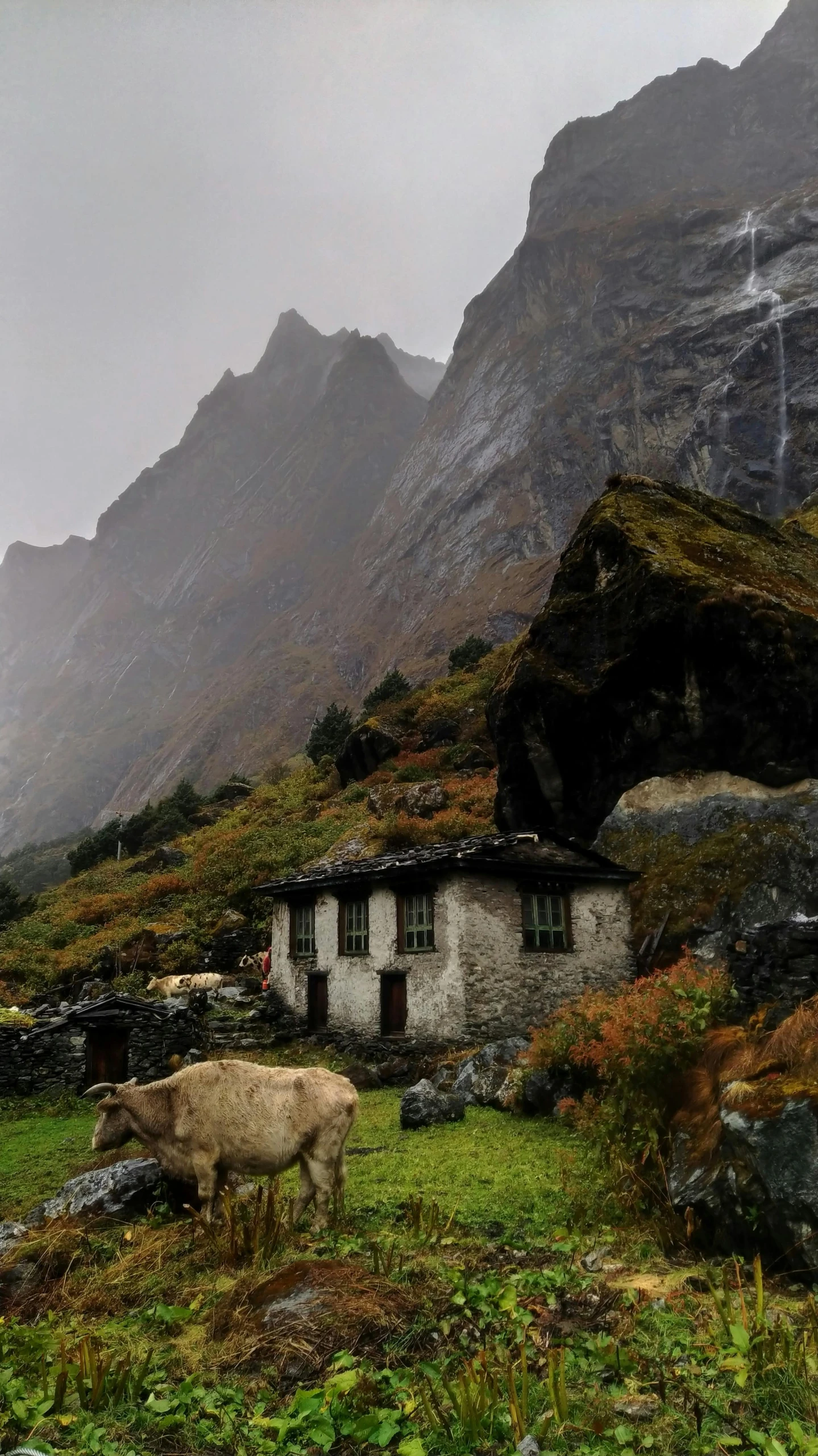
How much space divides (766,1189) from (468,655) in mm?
59501

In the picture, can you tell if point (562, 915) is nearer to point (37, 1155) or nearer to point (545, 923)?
point (545, 923)

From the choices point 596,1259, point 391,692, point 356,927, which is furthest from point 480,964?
point 391,692

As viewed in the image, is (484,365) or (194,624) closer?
(484,365)

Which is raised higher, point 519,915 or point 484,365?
point 484,365

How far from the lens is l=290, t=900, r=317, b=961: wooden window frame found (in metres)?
25.3

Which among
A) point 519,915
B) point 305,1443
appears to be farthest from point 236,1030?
point 305,1443

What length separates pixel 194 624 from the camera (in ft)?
638

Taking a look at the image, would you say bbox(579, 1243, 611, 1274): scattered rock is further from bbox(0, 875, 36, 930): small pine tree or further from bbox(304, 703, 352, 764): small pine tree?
bbox(304, 703, 352, 764): small pine tree

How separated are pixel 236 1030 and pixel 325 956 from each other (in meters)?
3.34

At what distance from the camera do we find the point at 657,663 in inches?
1006

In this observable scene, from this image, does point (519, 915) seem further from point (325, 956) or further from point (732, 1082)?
point (732, 1082)

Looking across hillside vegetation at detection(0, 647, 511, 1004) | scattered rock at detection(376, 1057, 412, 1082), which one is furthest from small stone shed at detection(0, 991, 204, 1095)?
hillside vegetation at detection(0, 647, 511, 1004)

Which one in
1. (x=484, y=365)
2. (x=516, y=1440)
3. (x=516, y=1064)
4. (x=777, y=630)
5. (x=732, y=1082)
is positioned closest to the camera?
(x=516, y=1440)

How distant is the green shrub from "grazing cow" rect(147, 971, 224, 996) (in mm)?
38366
